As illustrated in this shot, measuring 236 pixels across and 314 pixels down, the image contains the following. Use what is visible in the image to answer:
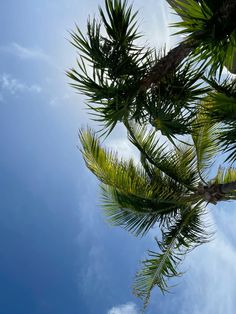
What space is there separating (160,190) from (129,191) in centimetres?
84

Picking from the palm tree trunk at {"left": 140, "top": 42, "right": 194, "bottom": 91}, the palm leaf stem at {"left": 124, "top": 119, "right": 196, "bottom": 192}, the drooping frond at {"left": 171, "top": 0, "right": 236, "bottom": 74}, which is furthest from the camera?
the palm leaf stem at {"left": 124, "top": 119, "right": 196, "bottom": 192}

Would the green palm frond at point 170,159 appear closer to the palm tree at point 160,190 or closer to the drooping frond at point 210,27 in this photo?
the palm tree at point 160,190

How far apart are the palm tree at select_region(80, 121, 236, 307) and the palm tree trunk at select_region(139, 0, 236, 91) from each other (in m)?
2.74

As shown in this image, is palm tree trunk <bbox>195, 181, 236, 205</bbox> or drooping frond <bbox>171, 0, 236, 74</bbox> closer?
drooping frond <bbox>171, 0, 236, 74</bbox>

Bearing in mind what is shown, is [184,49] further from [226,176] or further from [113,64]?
[226,176]

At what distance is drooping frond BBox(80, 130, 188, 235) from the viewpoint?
34.3ft

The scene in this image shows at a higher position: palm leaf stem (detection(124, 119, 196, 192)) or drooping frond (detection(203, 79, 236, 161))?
palm leaf stem (detection(124, 119, 196, 192))

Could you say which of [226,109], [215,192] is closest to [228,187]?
[215,192]

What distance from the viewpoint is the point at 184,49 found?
685cm

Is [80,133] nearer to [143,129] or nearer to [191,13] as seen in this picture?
[143,129]

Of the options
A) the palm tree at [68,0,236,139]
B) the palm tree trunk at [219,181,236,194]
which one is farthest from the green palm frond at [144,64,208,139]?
the palm tree trunk at [219,181,236,194]

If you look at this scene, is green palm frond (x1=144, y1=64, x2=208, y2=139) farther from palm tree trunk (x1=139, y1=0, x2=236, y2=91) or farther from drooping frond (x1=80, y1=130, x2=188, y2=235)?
drooping frond (x1=80, y1=130, x2=188, y2=235)

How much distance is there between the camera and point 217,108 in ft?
21.6

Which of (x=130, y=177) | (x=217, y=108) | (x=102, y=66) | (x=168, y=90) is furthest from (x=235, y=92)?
(x=130, y=177)
